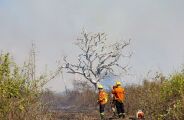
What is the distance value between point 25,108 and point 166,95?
655 cm

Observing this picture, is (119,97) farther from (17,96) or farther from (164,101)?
(17,96)

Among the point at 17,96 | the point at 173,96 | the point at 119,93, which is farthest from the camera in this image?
the point at 119,93

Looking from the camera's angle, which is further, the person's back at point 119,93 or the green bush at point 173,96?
the person's back at point 119,93

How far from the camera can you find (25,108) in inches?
547

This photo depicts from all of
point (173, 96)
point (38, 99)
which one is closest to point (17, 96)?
point (38, 99)

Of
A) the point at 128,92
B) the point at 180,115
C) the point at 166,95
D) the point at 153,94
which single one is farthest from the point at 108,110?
the point at 180,115

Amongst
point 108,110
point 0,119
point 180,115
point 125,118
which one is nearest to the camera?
point 0,119

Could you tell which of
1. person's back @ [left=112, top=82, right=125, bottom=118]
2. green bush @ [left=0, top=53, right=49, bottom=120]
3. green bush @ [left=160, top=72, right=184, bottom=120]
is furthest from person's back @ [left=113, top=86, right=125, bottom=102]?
green bush @ [left=0, top=53, right=49, bottom=120]

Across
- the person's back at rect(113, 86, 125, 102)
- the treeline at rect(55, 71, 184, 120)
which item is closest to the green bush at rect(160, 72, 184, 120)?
the treeline at rect(55, 71, 184, 120)

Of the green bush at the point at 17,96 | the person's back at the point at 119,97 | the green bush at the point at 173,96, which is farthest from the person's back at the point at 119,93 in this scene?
the green bush at the point at 17,96

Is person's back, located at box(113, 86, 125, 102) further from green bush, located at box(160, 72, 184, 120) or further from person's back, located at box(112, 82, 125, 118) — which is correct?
green bush, located at box(160, 72, 184, 120)

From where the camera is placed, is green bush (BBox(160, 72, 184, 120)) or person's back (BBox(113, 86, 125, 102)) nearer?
green bush (BBox(160, 72, 184, 120))

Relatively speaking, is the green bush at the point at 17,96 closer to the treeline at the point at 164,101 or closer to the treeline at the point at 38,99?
the treeline at the point at 38,99

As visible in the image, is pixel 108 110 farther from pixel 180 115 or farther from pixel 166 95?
pixel 180 115
